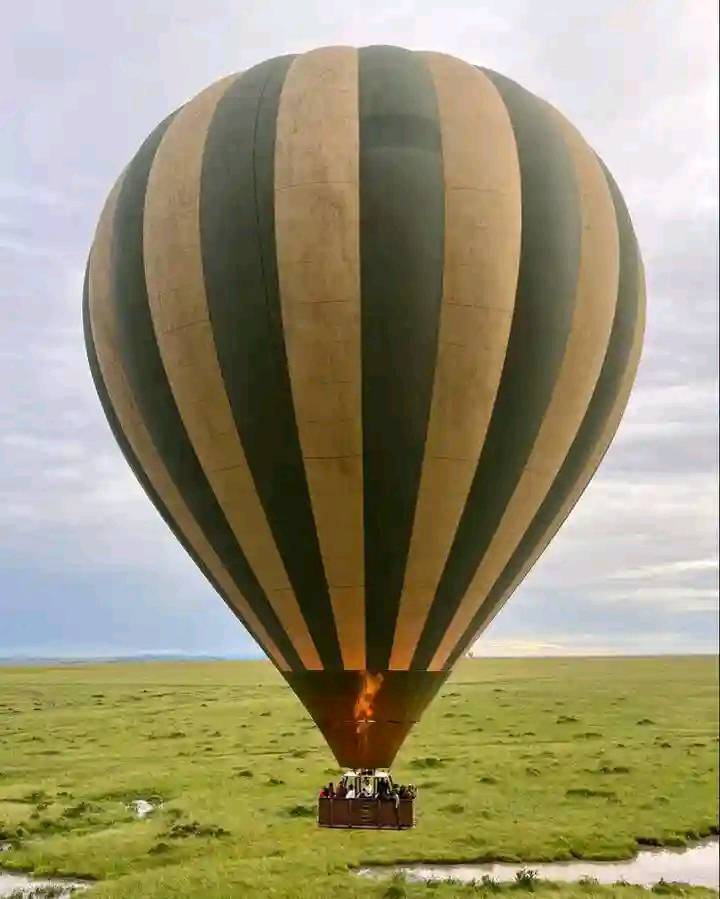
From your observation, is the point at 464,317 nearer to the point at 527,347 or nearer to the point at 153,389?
the point at 527,347

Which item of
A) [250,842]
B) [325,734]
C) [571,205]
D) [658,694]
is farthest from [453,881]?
[658,694]

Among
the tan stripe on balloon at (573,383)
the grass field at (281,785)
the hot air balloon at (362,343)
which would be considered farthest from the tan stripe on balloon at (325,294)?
the grass field at (281,785)

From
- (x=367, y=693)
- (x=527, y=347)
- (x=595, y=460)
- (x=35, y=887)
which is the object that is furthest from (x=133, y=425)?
(x=35, y=887)

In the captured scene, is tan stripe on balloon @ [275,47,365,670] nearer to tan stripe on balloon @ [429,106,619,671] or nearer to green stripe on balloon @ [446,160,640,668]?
tan stripe on balloon @ [429,106,619,671]

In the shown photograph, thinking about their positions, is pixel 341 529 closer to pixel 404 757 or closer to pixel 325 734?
pixel 325 734

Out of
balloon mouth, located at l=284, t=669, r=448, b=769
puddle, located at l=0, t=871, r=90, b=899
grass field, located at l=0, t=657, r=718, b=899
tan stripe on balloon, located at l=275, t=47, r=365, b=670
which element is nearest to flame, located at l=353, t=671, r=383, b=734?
balloon mouth, located at l=284, t=669, r=448, b=769

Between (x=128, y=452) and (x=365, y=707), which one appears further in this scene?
(x=128, y=452)
